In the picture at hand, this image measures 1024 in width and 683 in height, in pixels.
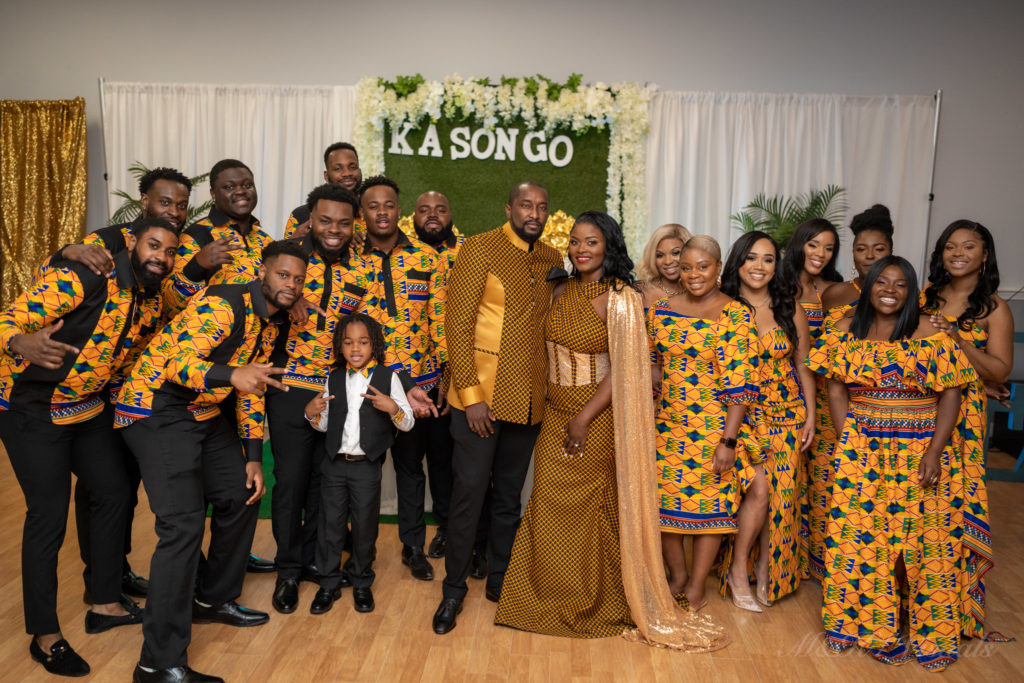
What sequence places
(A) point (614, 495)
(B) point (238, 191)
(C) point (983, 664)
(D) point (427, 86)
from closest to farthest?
(C) point (983, 664), (A) point (614, 495), (B) point (238, 191), (D) point (427, 86)

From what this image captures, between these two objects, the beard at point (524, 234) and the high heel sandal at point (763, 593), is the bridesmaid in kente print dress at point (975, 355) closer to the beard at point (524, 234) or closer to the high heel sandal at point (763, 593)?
the high heel sandal at point (763, 593)

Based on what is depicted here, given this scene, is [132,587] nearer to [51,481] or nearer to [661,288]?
[51,481]

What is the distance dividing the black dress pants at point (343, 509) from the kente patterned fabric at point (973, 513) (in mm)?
2768

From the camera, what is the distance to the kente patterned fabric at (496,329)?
3.50 metres

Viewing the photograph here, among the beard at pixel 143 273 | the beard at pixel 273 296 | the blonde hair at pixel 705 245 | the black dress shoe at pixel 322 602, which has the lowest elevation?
the black dress shoe at pixel 322 602

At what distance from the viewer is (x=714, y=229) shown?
769 centimetres

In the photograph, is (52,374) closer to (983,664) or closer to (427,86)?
(983,664)

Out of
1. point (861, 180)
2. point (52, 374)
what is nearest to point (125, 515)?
point (52, 374)

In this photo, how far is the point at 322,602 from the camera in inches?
145

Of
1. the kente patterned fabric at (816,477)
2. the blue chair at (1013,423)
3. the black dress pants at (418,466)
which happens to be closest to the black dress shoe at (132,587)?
the black dress pants at (418,466)

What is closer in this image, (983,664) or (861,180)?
(983,664)

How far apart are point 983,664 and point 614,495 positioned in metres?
1.77

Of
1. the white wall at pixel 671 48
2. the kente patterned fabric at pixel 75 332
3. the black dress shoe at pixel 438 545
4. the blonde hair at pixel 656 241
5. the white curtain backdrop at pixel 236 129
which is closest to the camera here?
the kente patterned fabric at pixel 75 332

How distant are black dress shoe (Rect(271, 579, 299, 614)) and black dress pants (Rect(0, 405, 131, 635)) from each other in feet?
2.73
